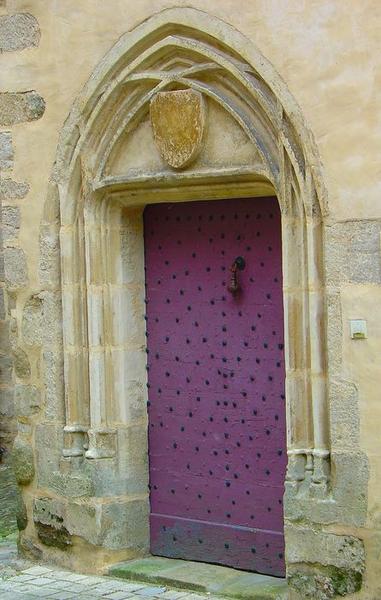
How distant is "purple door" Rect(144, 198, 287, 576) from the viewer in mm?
6594

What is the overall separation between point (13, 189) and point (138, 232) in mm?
774

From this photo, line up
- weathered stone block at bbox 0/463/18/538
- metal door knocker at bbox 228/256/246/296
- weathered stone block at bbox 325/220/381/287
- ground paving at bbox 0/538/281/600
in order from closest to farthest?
weathered stone block at bbox 325/220/381/287 → ground paving at bbox 0/538/281/600 → metal door knocker at bbox 228/256/246/296 → weathered stone block at bbox 0/463/18/538

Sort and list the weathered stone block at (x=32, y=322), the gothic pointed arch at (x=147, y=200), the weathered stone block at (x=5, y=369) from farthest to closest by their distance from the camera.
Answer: the weathered stone block at (x=5, y=369), the weathered stone block at (x=32, y=322), the gothic pointed arch at (x=147, y=200)

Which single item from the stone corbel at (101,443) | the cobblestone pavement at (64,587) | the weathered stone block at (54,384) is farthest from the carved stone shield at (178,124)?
the cobblestone pavement at (64,587)

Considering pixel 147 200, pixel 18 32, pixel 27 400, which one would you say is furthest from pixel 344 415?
pixel 18 32

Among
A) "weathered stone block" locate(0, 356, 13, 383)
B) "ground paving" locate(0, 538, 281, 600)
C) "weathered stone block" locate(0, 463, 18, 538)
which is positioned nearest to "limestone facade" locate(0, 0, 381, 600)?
"ground paving" locate(0, 538, 281, 600)

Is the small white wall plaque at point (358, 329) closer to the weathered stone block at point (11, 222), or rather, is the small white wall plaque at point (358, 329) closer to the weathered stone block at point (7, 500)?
the weathered stone block at point (11, 222)

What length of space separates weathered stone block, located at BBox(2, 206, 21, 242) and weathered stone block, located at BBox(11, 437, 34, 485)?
3.85ft

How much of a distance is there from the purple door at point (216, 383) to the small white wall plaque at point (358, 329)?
718 millimetres

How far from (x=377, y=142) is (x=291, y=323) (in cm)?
96

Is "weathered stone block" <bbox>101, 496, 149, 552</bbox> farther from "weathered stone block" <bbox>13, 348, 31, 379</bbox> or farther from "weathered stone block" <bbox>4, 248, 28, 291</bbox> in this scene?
"weathered stone block" <bbox>4, 248, 28, 291</bbox>

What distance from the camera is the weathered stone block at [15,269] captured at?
287 inches

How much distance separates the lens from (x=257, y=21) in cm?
616

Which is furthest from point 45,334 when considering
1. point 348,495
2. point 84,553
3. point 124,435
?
point 348,495
